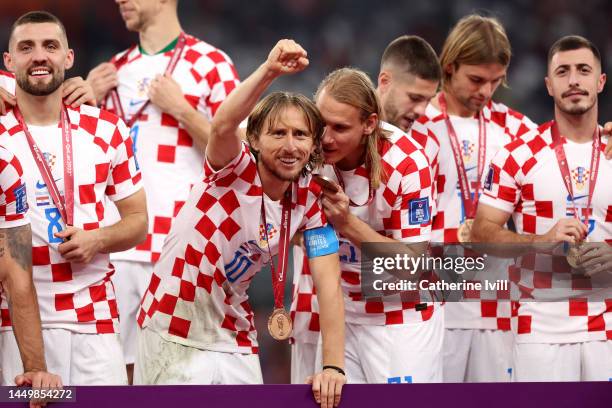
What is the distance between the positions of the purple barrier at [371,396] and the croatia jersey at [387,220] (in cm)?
97

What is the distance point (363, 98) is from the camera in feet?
13.2

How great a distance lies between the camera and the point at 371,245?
412cm

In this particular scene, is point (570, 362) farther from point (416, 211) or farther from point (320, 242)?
point (320, 242)

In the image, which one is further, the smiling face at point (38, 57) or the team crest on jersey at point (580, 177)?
the team crest on jersey at point (580, 177)

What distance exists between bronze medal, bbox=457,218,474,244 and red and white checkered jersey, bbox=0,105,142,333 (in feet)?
4.99

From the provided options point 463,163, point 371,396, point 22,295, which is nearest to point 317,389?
point 371,396

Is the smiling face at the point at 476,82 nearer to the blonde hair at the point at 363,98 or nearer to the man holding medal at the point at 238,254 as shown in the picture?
the blonde hair at the point at 363,98

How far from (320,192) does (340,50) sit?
3485mm

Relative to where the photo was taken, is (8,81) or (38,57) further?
(8,81)

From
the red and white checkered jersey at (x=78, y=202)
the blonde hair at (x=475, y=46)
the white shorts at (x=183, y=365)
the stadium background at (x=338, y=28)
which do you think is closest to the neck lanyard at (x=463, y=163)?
the blonde hair at (x=475, y=46)

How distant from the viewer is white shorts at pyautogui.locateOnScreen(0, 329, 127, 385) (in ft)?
12.6

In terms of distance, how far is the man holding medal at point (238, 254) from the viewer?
3594 millimetres

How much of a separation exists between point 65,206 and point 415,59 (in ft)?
5.52

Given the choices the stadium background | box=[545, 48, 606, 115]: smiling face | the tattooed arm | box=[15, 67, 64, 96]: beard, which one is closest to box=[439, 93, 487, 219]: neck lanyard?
box=[545, 48, 606, 115]: smiling face
